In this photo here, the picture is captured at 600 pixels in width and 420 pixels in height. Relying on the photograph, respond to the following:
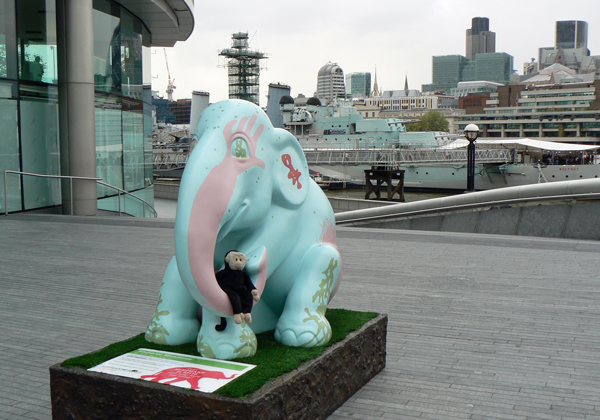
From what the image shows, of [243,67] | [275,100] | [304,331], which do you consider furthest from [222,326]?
[243,67]

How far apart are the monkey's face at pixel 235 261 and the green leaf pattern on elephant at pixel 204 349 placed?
46 centimetres

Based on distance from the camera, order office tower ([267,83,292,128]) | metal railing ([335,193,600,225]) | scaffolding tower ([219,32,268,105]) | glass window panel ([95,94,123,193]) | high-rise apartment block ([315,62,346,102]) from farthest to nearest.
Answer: high-rise apartment block ([315,62,346,102]) < scaffolding tower ([219,32,268,105]) < office tower ([267,83,292,128]) < glass window panel ([95,94,123,193]) < metal railing ([335,193,600,225])

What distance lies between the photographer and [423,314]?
560 centimetres

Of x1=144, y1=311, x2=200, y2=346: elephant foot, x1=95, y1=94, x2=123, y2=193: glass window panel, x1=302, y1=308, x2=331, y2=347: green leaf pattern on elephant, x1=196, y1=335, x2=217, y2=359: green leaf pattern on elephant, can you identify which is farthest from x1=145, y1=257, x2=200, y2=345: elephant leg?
x1=95, y1=94, x2=123, y2=193: glass window panel

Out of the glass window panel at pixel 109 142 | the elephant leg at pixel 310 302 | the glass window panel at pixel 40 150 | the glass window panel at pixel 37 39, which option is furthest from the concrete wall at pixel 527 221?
the glass window panel at pixel 37 39

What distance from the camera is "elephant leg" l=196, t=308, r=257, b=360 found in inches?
125

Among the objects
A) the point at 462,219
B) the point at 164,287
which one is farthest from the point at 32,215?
the point at 164,287

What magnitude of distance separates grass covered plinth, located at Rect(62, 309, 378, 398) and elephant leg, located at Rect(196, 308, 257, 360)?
0.06 meters

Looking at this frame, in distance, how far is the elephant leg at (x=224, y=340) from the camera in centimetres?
318

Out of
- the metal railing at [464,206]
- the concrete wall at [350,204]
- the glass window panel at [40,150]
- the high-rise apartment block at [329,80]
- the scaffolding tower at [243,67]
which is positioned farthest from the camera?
the high-rise apartment block at [329,80]

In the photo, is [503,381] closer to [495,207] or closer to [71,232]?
[495,207]

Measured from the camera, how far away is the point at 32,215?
46.1 feet

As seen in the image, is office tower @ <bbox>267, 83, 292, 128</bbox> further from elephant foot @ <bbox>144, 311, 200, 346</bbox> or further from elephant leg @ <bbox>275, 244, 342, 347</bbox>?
elephant foot @ <bbox>144, 311, 200, 346</bbox>

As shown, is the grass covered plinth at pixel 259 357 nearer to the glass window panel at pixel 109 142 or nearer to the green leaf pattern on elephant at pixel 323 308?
the green leaf pattern on elephant at pixel 323 308
